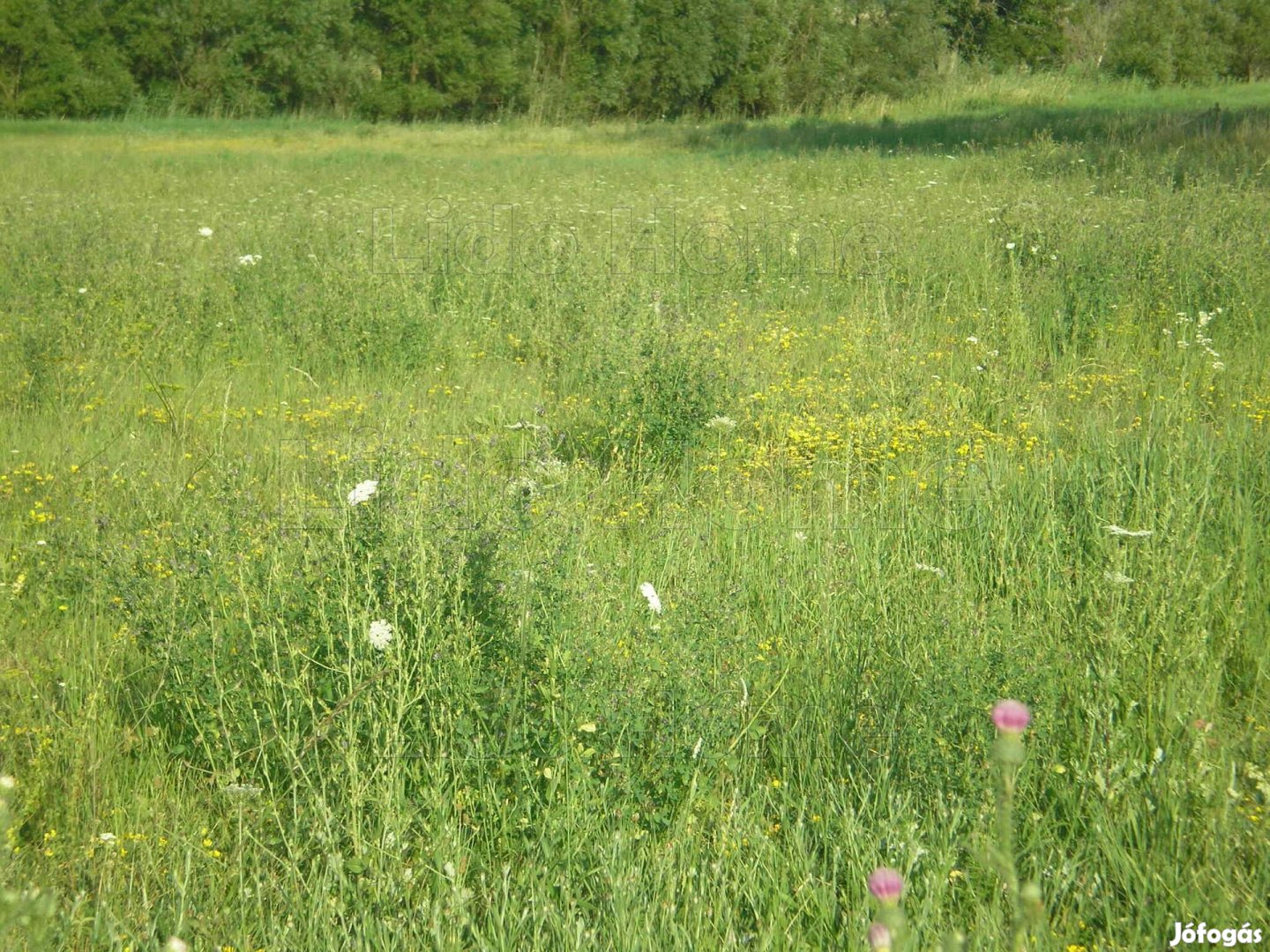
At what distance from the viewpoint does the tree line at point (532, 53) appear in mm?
26969

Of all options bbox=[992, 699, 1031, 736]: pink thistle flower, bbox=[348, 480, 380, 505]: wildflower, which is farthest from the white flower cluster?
bbox=[992, 699, 1031, 736]: pink thistle flower

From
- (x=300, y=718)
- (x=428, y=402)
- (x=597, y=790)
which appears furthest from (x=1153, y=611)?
(x=428, y=402)

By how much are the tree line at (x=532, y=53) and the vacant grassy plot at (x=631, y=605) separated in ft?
73.9

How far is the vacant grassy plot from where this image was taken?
6.68 feet

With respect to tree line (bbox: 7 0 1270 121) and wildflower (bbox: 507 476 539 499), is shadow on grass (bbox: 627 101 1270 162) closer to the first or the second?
tree line (bbox: 7 0 1270 121)

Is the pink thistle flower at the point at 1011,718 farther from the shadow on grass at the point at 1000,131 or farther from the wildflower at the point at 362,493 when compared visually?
the shadow on grass at the point at 1000,131

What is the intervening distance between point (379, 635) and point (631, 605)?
2.28 feet

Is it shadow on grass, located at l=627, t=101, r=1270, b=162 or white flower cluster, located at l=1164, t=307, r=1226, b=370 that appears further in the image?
shadow on grass, located at l=627, t=101, r=1270, b=162

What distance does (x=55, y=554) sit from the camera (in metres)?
3.48

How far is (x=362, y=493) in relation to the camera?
2643mm

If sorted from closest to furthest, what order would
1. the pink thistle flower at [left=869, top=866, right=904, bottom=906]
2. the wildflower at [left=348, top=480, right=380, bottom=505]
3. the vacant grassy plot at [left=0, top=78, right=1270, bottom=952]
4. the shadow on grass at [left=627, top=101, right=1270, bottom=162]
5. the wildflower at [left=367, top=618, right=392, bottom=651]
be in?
1. the pink thistle flower at [left=869, top=866, right=904, bottom=906]
2. the vacant grassy plot at [left=0, top=78, right=1270, bottom=952]
3. the wildflower at [left=367, top=618, right=392, bottom=651]
4. the wildflower at [left=348, top=480, right=380, bottom=505]
5. the shadow on grass at [left=627, top=101, right=1270, bottom=162]

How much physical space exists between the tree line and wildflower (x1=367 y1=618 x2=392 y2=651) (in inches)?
1026

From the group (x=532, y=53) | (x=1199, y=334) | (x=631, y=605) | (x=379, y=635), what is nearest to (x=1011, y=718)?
(x=379, y=635)

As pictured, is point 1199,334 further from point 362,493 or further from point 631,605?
point 362,493
